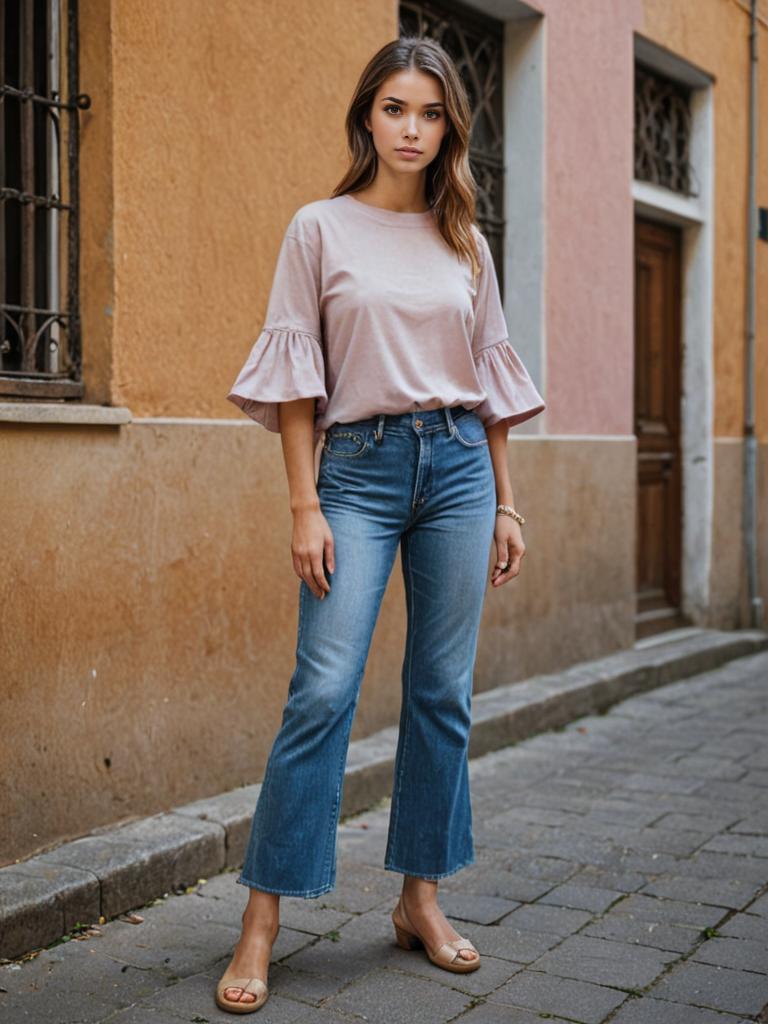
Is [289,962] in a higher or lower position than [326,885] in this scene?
lower

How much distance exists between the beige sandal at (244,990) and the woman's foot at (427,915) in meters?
0.42

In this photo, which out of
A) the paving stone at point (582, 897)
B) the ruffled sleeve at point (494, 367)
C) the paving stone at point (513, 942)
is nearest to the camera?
the ruffled sleeve at point (494, 367)

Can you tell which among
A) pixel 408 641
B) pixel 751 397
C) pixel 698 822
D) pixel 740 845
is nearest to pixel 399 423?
pixel 408 641

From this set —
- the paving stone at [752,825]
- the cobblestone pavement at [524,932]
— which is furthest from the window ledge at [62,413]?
the paving stone at [752,825]

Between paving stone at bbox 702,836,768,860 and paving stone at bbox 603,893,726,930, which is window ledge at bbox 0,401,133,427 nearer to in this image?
paving stone at bbox 603,893,726,930

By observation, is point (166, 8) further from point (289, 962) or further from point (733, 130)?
point (733, 130)

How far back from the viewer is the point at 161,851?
3672 mm

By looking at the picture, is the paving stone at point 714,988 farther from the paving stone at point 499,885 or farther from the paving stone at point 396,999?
the paving stone at point 499,885

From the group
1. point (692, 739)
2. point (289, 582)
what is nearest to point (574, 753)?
point (692, 739)

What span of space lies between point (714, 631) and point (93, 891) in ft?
18.2

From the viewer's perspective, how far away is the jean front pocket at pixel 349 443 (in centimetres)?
292

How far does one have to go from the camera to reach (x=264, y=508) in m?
4.47

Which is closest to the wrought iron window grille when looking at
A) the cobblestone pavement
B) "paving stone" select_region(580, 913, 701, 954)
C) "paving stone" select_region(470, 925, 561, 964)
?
the cobblestone pavement

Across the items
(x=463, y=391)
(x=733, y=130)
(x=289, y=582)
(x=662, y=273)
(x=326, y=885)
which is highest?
(x=733, y=130)
